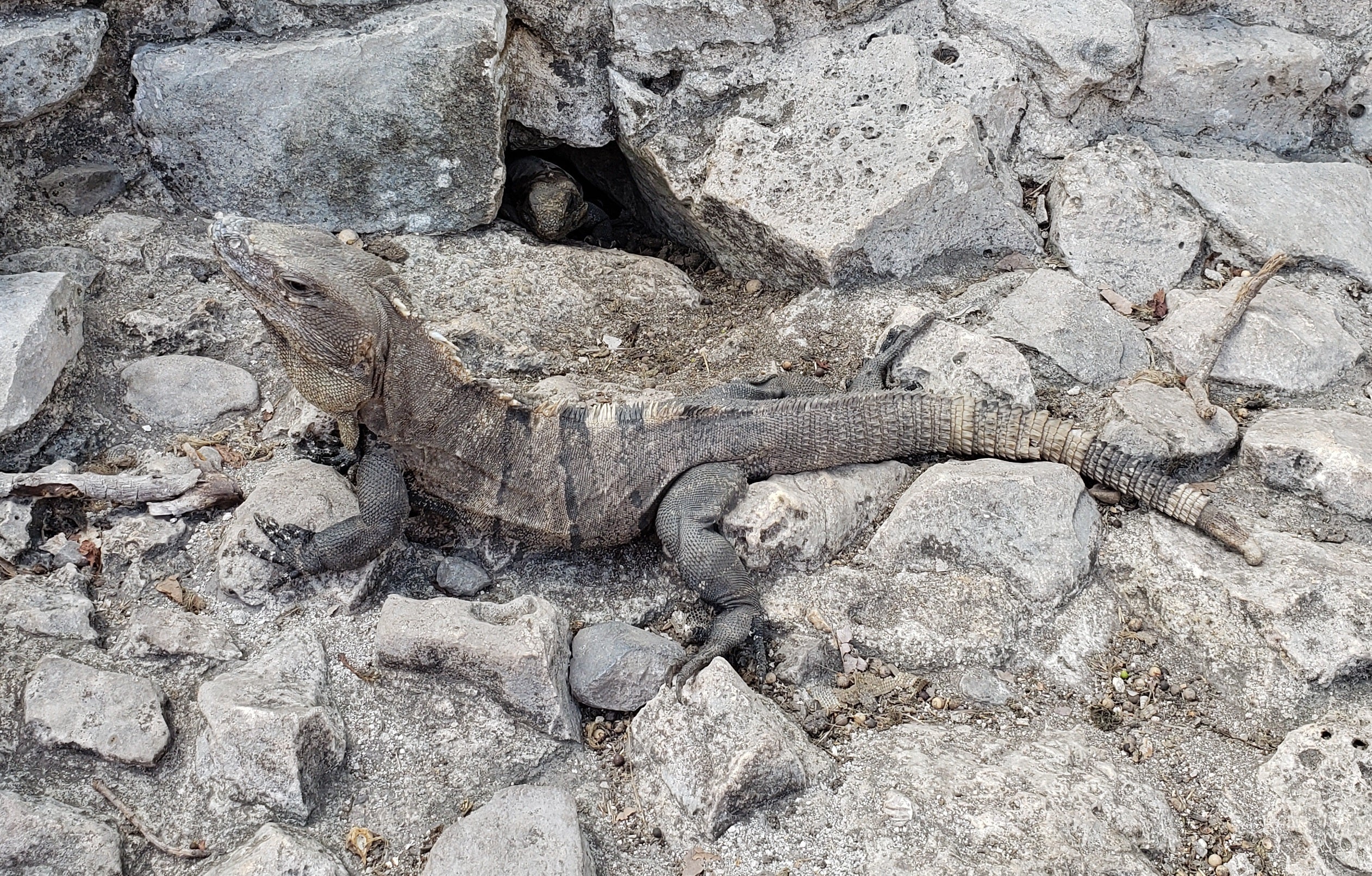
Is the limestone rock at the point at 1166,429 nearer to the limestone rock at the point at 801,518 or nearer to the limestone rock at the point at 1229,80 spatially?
the limestone rock at the point at 801,518

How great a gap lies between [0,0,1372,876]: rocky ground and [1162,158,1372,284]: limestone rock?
0.07ft

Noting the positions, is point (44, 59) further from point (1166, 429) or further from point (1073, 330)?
point (1166, 429)

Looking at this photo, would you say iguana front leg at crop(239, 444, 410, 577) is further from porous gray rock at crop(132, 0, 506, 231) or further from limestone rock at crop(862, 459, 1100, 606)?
limestone rock at crop(862, 459, 1100, 606)

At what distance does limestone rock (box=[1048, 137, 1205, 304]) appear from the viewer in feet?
15.9

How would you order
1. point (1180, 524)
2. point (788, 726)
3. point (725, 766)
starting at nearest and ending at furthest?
point (725, 766) → point (788, 726) → point (1180, 524)

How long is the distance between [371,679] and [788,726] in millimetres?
1399

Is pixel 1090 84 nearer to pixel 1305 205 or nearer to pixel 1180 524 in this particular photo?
pixel 1305 205

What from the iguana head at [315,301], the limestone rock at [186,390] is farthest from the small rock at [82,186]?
the iguana head at [315,301]

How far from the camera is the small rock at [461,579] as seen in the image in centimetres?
392

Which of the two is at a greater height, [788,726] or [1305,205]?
[1305,205]

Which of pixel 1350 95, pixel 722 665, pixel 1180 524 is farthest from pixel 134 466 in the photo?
pixel 1350 95

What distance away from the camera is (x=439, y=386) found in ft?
13.0

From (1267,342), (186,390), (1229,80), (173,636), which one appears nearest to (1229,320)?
(1267,342)

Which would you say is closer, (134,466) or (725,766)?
(725,766)
